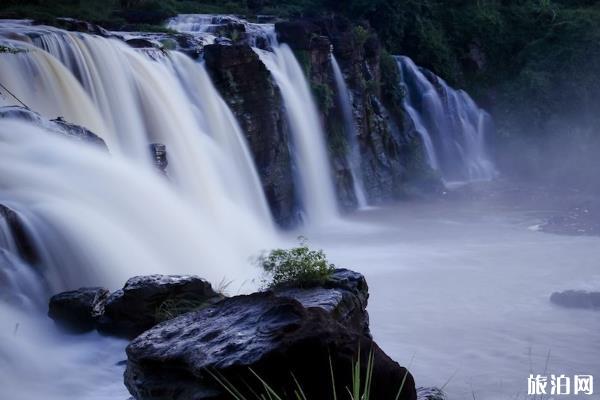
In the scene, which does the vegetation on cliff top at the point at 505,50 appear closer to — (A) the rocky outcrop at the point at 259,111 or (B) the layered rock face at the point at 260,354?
(A) the rocky outcrop at the point at 259,111

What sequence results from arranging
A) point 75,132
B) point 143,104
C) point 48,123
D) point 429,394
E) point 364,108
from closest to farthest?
point 429,394 → point 48,123 → point 75,132 → point 143,104 → point 364,108

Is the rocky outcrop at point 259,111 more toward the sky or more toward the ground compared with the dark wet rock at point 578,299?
more toward the sky

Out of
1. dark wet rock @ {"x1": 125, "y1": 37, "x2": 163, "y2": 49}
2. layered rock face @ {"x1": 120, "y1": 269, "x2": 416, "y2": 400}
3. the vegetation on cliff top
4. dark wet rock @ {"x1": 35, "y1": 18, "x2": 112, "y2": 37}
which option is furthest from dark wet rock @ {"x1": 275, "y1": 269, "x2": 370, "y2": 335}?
the vegetation on cliff top

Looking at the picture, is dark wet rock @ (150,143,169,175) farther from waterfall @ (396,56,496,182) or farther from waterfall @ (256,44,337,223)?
waterfall @ (396,56,496,182)

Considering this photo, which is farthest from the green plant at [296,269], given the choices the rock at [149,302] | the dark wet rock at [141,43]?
the dark wet rock at [141,43]

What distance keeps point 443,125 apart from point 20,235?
2185 centimetres

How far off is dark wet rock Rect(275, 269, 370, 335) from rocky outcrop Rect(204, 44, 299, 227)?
10551mm

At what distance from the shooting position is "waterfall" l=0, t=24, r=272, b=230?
14195mm

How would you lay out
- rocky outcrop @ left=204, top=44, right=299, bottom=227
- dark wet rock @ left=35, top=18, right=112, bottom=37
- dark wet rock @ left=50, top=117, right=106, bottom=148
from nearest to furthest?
dark wet rock @ left=50, top=117, right=106, bottom=148
dark wet rock @ left=35, top=18, right=112, bottom=37
rocky outcrop @ left=204, top=44, right=299, bottom=227

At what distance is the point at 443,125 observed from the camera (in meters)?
28.9

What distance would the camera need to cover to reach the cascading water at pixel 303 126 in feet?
71.4

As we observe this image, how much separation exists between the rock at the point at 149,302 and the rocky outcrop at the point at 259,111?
1057cm

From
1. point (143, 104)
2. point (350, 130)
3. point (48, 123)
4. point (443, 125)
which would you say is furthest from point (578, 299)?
point (443, 125)

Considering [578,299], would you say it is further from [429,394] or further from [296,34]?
[296,34]
